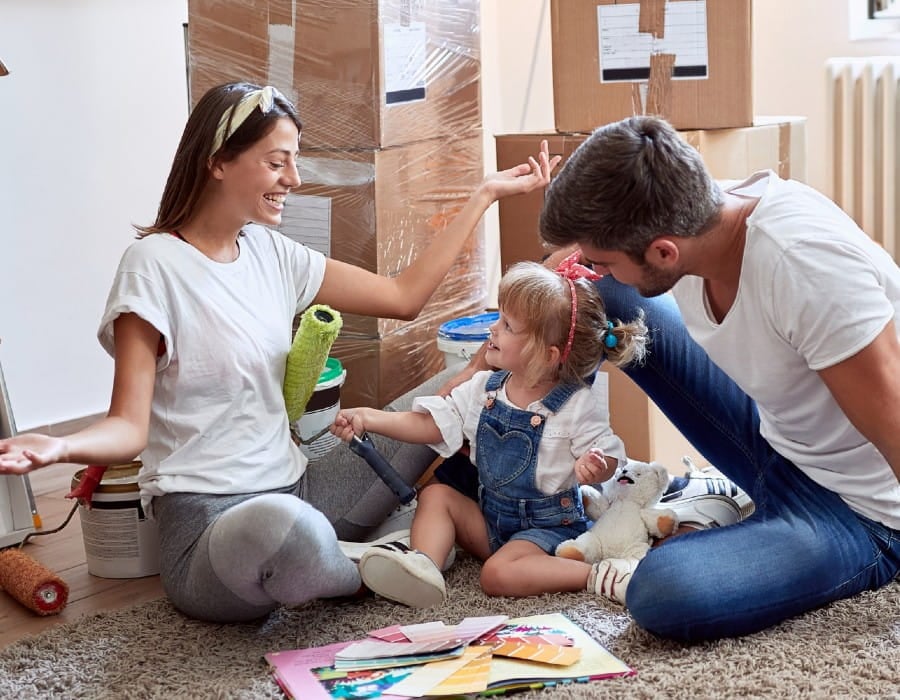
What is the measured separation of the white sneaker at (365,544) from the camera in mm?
1672

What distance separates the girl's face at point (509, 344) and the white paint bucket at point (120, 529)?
1.97ft

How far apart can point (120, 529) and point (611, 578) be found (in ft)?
2.57

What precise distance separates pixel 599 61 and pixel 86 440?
3.88ft

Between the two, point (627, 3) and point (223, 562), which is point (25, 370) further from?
point (627, 3)

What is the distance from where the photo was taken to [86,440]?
1.41m

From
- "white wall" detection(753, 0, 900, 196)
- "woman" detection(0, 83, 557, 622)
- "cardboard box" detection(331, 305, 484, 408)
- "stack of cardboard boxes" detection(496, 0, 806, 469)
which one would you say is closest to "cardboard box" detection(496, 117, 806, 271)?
"stack of cardboard boxes" detection(496, 0, 806, 469)

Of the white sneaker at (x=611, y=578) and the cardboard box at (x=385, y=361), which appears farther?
the cardboard box at (x=385, y=361)

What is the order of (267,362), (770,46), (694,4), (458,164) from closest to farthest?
(267,362) < (694,4) < (458,164) < (770,46)

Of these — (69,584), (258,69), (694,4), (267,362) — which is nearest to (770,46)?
(694,4)

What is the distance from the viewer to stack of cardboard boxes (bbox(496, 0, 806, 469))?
2061 mm

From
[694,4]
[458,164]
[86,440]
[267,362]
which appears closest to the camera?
[86,440]

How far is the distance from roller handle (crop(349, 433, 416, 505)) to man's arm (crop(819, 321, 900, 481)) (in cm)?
70

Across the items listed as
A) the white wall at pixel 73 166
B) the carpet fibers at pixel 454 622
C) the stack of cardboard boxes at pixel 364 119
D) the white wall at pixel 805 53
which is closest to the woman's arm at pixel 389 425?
the carpet fibers at pixel 454 622

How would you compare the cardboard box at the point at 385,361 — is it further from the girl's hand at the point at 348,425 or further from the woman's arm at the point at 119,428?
the woman's arm at the point at 119,428
